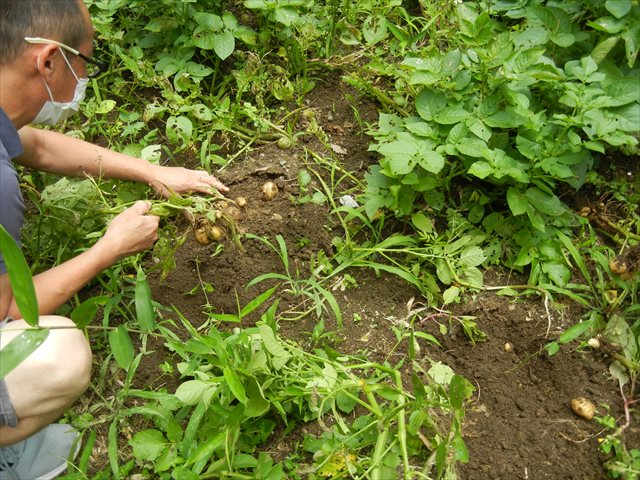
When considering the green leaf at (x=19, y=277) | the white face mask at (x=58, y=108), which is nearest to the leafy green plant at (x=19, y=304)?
the green leaf at (x=19, y=277)

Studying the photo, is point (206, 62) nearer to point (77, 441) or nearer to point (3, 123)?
point (3, 123)

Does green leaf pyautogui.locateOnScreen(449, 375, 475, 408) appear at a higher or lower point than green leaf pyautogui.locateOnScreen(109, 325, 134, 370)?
lower

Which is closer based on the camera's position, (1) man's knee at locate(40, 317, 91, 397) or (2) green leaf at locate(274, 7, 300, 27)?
(1) man's knee at locate(40, 317, 91, 397)

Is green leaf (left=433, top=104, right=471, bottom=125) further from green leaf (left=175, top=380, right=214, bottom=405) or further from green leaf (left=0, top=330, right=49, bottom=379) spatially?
green leaf (left=0, top=330, right=49, bottom=379)

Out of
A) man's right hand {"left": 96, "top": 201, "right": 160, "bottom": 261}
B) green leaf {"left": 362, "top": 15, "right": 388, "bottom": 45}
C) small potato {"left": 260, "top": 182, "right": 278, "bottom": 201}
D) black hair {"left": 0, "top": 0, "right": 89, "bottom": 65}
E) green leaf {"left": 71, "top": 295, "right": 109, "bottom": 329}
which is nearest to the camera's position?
green leaf {"left": 71, "top": 295, "right": 109, "bottom": 329}

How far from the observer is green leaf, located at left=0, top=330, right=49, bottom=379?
4.63ft

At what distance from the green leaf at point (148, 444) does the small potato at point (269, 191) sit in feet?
3.30

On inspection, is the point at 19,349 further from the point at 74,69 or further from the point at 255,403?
the point at 74,69

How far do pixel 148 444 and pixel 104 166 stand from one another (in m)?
1.06

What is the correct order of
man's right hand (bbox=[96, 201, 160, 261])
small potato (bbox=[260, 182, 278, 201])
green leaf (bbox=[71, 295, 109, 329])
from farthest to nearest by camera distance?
small potato (bbox=[260, 182, 278, 201]) < man's right hand (bbox=[96, 201, 160, 261]) < green leaf (bbox=[71, 295, 109, 329])

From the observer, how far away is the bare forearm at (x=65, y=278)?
1.96 meters

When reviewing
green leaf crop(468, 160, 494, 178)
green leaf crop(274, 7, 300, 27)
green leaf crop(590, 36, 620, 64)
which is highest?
green leaf crop(274, 7, 300, 27)

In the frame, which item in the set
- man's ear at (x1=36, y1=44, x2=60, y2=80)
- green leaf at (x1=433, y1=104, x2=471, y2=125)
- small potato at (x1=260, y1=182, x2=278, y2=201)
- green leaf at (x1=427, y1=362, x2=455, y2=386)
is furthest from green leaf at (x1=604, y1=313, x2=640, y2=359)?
man's ear at (x1=36, y1=44, x2=60, y2=80)

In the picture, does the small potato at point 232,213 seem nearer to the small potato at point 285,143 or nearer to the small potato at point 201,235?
the small potato at point 201,235
